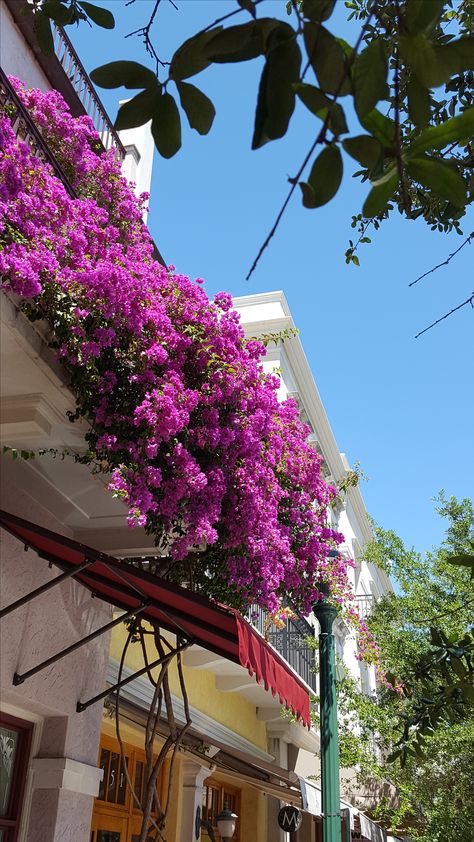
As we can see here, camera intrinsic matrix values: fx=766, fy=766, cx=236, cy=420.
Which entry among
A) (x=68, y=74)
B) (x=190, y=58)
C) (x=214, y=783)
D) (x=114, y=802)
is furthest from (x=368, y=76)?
(x=214, y=783)

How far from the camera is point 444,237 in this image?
418 cm

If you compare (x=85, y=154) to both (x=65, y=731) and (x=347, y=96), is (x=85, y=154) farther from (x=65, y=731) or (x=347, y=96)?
(x=347, y=96)

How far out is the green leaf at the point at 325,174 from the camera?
3.52ft

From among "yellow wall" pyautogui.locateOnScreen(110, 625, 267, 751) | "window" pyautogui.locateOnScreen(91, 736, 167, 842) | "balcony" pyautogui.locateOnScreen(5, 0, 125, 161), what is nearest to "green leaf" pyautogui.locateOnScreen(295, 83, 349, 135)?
"balcony" pyautogui.locateOnScreen(5, 0, 125, 161)

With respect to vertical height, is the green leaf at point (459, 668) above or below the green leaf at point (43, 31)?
below

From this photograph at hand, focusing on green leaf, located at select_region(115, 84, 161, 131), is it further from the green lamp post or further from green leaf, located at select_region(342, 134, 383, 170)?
the green lamp post

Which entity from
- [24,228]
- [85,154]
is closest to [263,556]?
[24,228]

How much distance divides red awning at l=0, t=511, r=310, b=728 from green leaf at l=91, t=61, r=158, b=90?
334cm

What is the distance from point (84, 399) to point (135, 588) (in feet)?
3.91

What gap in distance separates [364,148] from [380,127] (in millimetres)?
47

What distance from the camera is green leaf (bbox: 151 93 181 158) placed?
1.35 m

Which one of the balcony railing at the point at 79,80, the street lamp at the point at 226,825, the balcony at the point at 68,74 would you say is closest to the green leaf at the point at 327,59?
the balcony at the point at 68,74

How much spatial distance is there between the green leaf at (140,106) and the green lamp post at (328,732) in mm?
5423

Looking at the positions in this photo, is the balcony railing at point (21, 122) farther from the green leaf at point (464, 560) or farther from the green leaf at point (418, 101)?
the green leaf at point (418, 101)
